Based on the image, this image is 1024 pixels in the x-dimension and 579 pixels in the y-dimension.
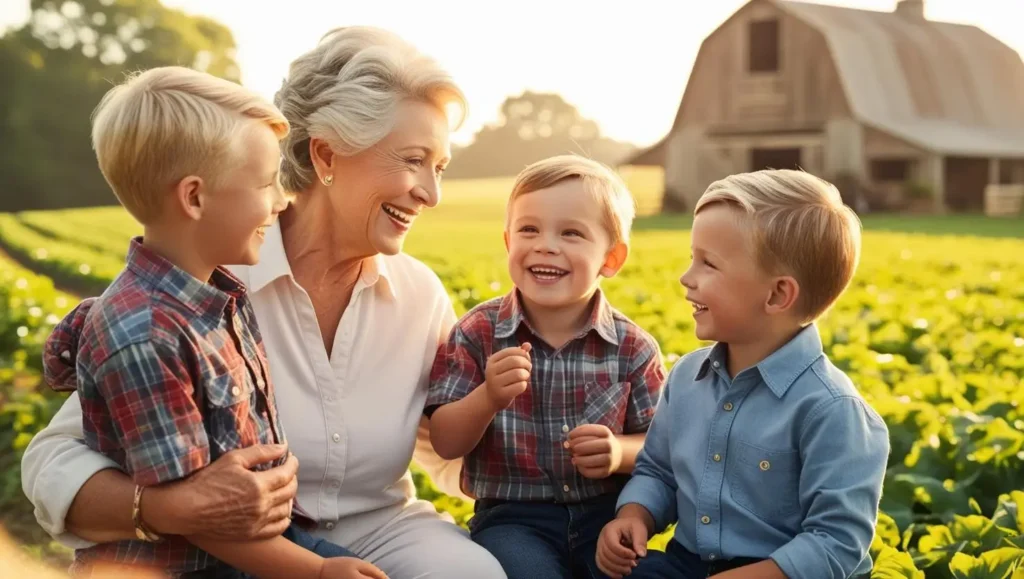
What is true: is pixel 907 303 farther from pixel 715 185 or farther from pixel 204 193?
pixel 204 193

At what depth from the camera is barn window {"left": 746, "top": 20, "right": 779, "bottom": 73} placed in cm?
3494

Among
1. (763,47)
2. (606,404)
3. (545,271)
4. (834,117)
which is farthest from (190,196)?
(763,47)

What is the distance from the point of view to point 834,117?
110 ft

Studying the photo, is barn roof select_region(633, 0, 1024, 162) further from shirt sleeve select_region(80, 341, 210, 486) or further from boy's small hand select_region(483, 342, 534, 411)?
shirt sleeve select_region(80, 341, 210, 486)

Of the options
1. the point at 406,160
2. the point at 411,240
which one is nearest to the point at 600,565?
the point at 406,160

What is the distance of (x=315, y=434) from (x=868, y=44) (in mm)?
34713

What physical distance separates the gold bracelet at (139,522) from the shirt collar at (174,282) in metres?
0.37

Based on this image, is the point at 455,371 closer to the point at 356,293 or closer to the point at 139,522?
the point at 356,293

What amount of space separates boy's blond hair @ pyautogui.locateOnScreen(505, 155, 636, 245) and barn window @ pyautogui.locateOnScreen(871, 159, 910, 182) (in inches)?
1288

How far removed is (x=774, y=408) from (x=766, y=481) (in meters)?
0.16

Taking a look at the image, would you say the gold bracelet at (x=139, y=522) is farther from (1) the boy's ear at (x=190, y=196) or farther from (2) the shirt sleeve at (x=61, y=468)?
(1) the boy's ear at (x=190, y=196)

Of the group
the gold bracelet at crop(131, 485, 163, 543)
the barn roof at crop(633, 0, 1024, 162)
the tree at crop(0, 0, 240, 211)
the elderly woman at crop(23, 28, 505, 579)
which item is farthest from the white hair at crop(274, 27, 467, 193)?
the tree at crop(0, 0, 240, 211)

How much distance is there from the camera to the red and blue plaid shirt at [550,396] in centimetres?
309

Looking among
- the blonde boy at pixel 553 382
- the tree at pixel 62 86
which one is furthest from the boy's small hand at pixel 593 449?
the tree at pixel 62 86
